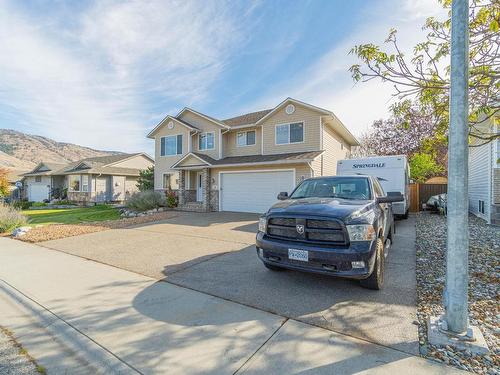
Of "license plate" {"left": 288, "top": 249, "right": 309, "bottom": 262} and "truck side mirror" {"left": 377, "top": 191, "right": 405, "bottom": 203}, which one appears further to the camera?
"truck side mirror" {"left": 377, "top": 191, "right": 405, "bottom": 203}

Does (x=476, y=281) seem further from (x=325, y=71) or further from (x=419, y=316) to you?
(x=325, y=71)

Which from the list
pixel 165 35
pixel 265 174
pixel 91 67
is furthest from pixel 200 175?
pixel 165 35

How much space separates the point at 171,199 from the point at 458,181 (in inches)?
701

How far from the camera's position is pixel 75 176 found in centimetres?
2752

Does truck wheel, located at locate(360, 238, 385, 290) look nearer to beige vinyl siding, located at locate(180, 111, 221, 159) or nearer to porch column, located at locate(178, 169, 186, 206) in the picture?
beige vinyl siding, located at locate(180, 111, 221, 159)

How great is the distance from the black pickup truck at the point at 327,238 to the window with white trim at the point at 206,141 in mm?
14881

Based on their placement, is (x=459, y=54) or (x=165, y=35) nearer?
(x=459, y=54)

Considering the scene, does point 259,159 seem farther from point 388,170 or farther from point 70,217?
point 70,217

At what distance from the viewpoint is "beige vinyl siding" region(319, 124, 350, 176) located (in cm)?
1515

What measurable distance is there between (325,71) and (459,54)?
862 cm

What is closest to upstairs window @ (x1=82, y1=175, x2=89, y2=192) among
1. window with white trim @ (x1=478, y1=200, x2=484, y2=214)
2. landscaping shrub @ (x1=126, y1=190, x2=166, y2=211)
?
landscaping shrub @ (x1=126, y1=190, x2=166, y2=211)

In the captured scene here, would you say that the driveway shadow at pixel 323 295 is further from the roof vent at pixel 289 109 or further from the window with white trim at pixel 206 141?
the window with white trim at pixel 206 141

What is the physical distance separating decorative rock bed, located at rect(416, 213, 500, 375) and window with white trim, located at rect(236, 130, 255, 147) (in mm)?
11824

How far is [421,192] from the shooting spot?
17.3m
